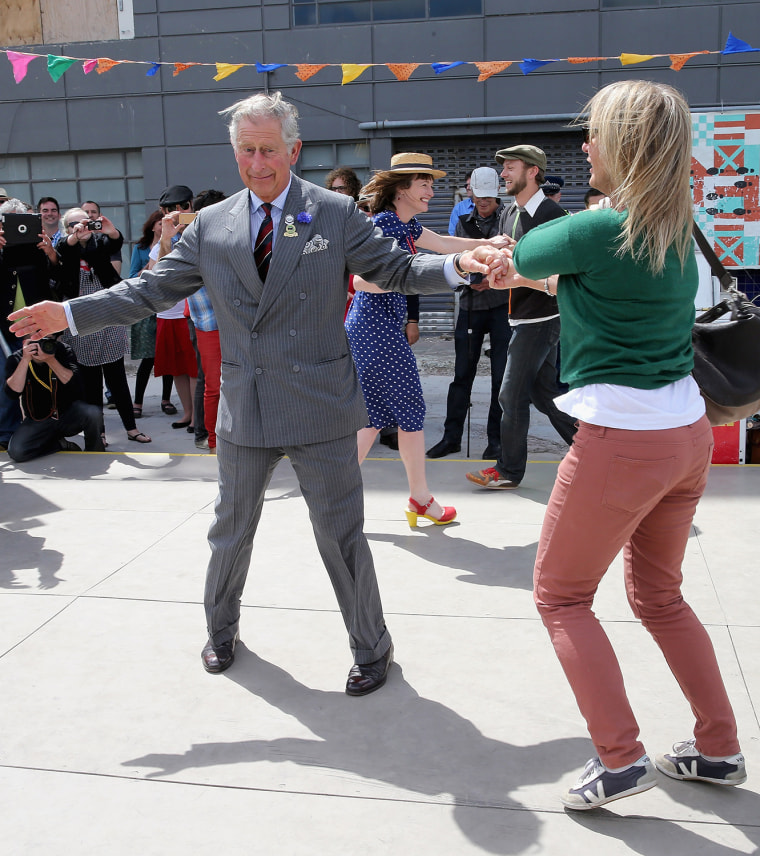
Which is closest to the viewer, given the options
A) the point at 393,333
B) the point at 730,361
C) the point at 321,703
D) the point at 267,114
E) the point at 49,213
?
the point at 730,361

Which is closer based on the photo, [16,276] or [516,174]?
[516,174]

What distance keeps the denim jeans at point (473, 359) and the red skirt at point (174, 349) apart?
257cm

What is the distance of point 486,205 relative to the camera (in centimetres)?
740

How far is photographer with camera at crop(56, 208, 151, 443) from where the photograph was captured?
735 cm

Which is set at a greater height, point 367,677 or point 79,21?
point 79,21

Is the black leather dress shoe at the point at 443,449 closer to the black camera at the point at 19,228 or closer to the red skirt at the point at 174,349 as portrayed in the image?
the red skirt at the point at 174,349

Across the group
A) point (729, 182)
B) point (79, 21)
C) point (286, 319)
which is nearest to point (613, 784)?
point (286, 319)

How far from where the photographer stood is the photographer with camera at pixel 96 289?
735 centimetres

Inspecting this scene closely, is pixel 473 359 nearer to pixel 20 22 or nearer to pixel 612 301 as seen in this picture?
pixel 612 301

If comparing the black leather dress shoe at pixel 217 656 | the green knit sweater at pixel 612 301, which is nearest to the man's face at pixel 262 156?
the green knit sweater at pixel 612 301

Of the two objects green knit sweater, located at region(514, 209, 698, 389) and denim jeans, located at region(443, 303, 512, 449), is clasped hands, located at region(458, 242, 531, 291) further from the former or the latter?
denim jeans, located at region(443, 303, 512, 449)

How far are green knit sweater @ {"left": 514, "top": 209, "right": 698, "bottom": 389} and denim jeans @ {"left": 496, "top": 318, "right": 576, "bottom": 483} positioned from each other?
10.1 ft

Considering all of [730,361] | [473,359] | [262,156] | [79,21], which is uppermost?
[79,21]

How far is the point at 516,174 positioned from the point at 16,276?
4.04m
